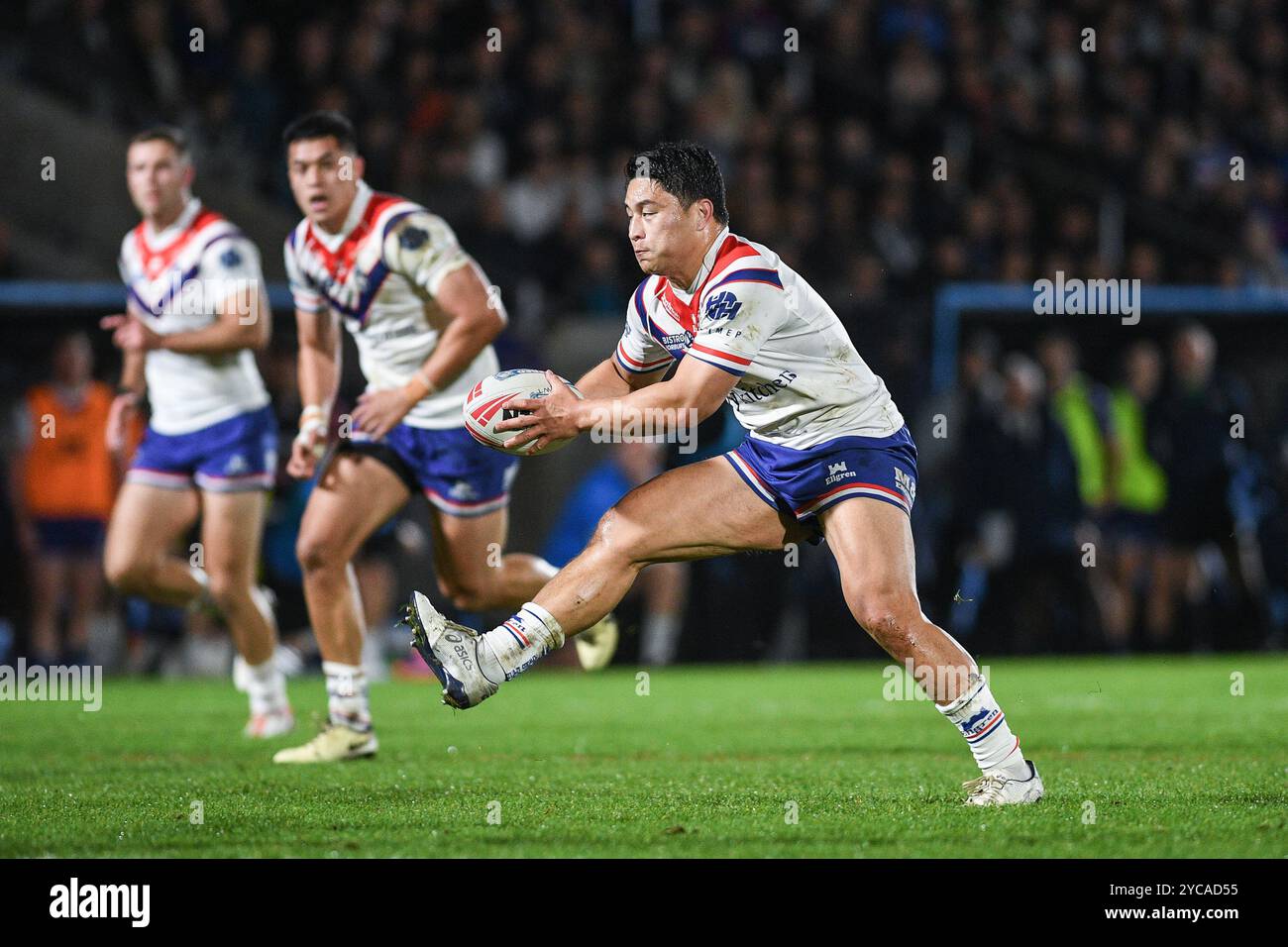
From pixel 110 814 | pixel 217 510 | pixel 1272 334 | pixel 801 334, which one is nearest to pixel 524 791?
pixel 110 814

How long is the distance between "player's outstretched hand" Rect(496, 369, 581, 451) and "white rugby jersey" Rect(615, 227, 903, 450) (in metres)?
0.44

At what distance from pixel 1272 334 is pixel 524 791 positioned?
10.5 m

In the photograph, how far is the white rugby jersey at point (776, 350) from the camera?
18.6 feet

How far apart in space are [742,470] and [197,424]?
→ 3.57 m

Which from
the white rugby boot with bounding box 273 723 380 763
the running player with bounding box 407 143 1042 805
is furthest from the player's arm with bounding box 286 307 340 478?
the running player with bounding box 407 143 1042 805

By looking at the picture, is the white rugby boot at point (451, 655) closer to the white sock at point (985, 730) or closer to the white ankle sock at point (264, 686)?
the white sock at point (985, 730)

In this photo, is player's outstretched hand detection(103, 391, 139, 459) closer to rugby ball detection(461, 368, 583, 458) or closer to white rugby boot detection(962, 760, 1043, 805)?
rugby ball detection(461, 368, 583, 458)

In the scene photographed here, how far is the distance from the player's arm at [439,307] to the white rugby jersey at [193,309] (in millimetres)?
1264

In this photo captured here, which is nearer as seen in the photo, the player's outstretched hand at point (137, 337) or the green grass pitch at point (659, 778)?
the green grass pitch at point (659, 778)

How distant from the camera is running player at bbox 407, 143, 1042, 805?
5594 millimetres

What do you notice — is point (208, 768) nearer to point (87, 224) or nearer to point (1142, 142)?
point (87, 224)

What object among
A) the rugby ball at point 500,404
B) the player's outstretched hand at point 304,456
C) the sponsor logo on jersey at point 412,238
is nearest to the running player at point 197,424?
the player's outstretched hand at point 304,456

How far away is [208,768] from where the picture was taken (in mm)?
7109

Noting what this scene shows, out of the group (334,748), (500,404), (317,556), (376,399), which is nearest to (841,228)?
(376,399)
